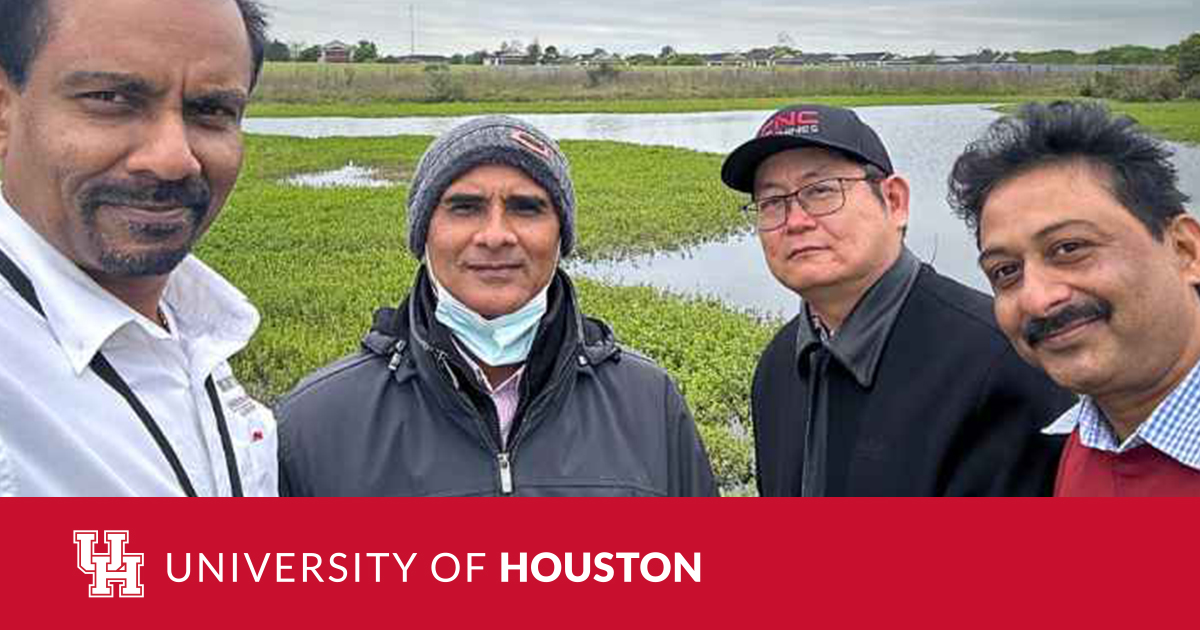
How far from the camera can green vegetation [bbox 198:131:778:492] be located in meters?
6.73

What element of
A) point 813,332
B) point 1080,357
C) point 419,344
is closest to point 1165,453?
point 1080,357

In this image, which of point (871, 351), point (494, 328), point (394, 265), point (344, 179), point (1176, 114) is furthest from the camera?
point (344, 179)

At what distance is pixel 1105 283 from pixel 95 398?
1.89 m

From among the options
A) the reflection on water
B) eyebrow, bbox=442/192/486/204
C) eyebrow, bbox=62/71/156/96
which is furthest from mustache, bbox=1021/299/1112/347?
the reflection on water

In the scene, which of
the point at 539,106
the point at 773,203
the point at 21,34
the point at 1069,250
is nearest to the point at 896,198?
the point at 773,203

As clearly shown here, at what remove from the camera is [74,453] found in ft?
5.43

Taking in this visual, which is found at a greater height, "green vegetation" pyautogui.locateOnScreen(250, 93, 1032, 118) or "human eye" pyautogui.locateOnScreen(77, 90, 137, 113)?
"green vegetation" pyautogui.locateOnScreen(250, 93, 1032, 118)

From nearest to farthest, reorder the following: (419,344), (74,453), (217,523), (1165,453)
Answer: (74,453) → (1165,453) → (217,523) → (419,344)

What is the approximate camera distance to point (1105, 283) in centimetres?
202

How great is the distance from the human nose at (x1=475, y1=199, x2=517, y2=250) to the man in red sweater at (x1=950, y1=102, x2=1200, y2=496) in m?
A: 1.05

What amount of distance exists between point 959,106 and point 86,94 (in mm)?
9349

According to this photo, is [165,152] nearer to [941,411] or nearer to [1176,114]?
[941,411]

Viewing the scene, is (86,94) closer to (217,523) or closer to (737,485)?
(217,523)

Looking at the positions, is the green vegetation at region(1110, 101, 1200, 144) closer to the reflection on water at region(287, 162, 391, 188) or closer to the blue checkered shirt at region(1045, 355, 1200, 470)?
the blue checkered shirt at region(1045, 355, 1200, 470)
